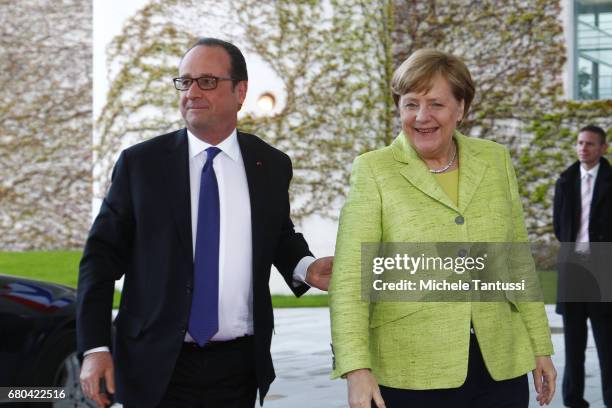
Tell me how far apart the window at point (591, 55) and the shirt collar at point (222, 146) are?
11.1 m

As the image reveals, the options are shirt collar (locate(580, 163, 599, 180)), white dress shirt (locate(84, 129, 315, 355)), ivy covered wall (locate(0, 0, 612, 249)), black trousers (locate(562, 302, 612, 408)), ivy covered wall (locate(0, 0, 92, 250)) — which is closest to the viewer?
white dress shirt (locate(84, 129, 315, 355))

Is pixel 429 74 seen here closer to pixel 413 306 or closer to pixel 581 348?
pixel 413 306

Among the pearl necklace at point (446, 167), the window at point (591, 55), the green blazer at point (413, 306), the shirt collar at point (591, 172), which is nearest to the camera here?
the green blazer at point (413, 306)

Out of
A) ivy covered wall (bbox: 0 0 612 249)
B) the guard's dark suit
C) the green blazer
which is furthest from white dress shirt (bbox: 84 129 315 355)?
ivy covered wall (bbox: 0 0 612 249)

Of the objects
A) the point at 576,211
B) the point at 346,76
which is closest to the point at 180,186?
the point at 576,211

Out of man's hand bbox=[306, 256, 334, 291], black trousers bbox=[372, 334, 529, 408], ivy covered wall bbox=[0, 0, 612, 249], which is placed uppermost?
ivy covered wall bbox=[0, 0, 612, 249]

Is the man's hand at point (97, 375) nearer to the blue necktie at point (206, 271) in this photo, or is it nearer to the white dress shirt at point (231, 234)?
the white dress shirt at point (231, 234)

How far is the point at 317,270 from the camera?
136 inches

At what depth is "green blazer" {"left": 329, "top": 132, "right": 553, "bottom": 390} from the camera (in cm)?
289

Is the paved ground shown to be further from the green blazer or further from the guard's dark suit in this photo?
the green blazer

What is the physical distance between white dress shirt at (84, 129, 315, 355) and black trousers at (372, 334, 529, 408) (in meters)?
0.59

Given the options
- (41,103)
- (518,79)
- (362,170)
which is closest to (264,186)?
(362,170)

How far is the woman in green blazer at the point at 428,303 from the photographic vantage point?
9.50ft

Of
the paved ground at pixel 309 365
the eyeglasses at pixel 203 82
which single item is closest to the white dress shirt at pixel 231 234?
the eyeglasses at pixel 203 82
